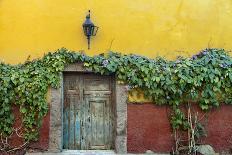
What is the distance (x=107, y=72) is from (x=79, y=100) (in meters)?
0.71

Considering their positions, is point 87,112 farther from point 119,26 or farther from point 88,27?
point 119,26

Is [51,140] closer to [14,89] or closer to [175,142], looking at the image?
[14,89]

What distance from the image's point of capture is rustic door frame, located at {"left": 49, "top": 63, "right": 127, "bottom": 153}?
773cm

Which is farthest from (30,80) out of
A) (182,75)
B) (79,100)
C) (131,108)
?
(182,75)

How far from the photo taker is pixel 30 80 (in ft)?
25.1

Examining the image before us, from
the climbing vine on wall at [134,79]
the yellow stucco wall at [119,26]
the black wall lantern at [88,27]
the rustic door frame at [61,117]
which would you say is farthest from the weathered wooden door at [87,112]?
the black wall lantern at [88,27]

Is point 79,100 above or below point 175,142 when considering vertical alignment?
above

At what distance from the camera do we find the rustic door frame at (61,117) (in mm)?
7734

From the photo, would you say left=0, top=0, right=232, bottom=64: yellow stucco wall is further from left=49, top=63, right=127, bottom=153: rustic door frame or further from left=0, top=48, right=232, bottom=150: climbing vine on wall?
left=49, top=63, right=127, bottom=153: rustic door frame

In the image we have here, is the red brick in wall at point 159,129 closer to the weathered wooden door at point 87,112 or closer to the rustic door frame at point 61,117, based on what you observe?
the rustic door frame at point 61,117

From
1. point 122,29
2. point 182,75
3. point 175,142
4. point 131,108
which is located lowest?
point 175,142

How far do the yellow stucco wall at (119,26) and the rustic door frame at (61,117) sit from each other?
64 cm

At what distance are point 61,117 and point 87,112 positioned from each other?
1.59 ft

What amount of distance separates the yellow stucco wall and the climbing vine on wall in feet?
0.70
